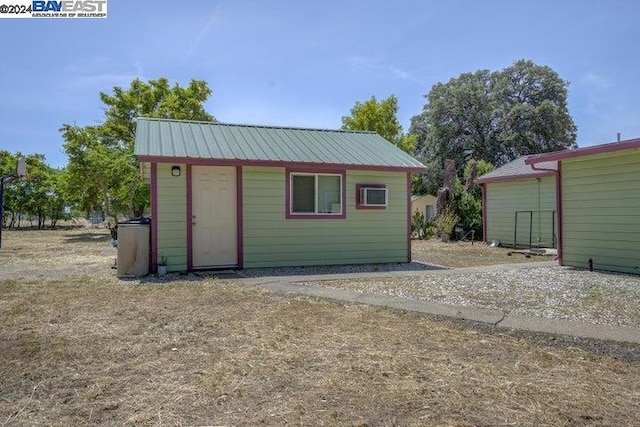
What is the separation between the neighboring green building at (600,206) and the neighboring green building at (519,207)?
3.55 metres

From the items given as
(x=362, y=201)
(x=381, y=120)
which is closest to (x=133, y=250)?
(x=362, y=201)

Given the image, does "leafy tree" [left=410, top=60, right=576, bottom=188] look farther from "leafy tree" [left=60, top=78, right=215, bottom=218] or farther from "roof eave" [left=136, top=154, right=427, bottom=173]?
"roof eave" [left=136, top=154, right=427, bottom=173]

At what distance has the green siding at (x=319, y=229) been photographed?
9805 millimetres

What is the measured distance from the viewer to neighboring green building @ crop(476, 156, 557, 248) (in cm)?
1449

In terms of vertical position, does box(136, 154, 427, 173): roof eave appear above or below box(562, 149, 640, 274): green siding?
above

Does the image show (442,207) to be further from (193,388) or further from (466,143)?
(466,143)

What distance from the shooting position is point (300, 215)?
10.1m

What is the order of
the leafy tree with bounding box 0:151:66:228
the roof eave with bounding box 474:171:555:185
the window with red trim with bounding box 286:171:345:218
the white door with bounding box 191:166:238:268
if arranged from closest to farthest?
the white door with bounding box 191:166:238:268 < the window with red trim with bounding box 286:171:345:218 < the roof eave with bounding box 474:171:555:185 < the leafy tree with bounding box 0:151:66:228

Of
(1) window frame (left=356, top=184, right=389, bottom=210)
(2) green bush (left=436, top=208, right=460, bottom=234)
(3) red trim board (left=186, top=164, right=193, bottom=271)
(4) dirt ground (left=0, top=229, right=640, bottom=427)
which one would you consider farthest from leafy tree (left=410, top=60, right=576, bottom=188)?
(4) dirt ground (left=0, top=229, right=640, bottom=427)

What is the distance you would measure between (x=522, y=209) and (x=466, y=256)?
396 centimetres

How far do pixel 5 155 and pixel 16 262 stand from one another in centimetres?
2671

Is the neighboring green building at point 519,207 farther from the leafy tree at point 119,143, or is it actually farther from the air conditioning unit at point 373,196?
the leafy tree at point 119,143

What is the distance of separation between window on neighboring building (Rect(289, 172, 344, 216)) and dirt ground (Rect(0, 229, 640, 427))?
15.0 feet

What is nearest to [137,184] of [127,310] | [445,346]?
[127,310]
